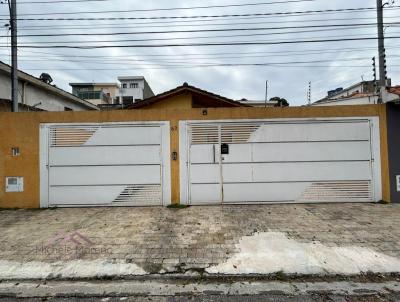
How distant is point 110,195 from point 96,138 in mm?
1498

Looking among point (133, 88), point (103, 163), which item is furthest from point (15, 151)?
point (133, 88)

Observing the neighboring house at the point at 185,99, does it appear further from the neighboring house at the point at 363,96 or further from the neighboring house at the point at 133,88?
the neighboring house at the point at 133,88

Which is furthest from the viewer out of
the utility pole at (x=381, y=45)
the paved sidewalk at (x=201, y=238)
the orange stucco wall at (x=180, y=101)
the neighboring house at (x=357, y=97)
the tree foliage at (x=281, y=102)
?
the tree foliage at (x=281, y=102)

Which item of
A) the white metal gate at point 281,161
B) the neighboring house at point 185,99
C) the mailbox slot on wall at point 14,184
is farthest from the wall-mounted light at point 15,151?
the neighboring house at point 185,99

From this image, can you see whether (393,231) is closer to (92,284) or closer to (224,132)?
(224,132)

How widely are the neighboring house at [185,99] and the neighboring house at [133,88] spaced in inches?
1025

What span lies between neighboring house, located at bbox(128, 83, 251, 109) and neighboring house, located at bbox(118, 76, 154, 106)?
85.4ft

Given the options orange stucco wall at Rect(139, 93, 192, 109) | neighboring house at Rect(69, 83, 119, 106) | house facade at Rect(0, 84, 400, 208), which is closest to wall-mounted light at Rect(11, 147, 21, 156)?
house facade at Rect(0, 84, 400, 208)

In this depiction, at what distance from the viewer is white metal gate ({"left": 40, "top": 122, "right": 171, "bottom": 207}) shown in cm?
713

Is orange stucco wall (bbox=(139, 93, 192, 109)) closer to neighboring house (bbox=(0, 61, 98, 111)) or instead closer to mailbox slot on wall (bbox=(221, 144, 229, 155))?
mailbox slot on wall (bbox=(221, 144, 229, 155))

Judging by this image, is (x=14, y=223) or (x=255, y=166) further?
(x=255, y=166)

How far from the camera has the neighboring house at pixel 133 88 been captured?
36.6m

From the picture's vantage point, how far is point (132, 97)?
36.2m

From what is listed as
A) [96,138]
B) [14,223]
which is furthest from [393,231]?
[14,223]
